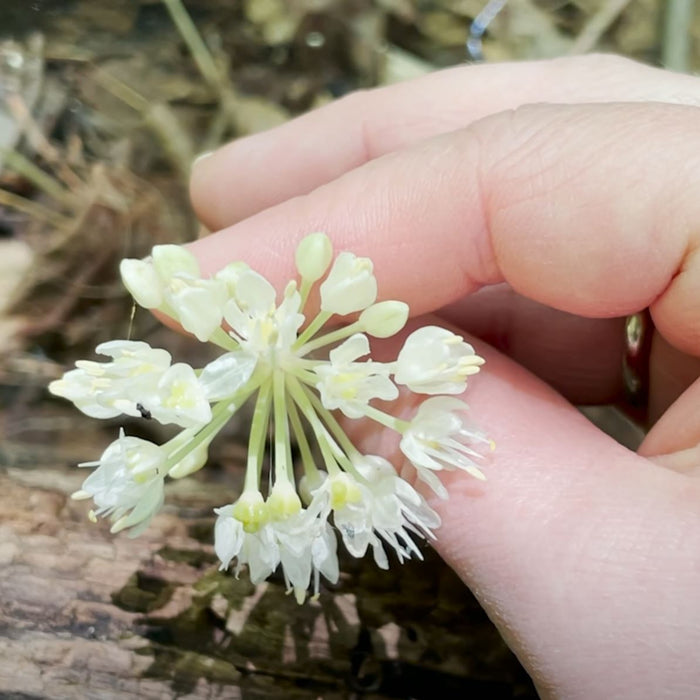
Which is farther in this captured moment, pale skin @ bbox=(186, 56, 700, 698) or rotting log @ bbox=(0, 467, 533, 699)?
rotting log @ bbox=(0, 467, 533, 699)

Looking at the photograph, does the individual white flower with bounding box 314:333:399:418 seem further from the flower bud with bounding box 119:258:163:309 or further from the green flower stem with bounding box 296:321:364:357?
the flower bud with bounding box 119:258:163:309

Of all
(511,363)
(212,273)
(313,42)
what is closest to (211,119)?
(313,42)

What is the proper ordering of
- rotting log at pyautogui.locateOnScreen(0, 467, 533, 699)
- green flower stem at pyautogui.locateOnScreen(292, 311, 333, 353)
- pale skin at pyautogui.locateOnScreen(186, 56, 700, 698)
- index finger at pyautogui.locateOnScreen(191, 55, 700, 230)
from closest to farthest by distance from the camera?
pale skin at pyautogui.locateOnScreen(186, 56, 700, 698), green flower stem at pyautogui.locateOnScreen(292, 311, 333, 353), rotting log at pyautogui.locateOnScreen(0, 467, 533, 699), index finger at pyautogui.locateOnScreen(191, 55, 700, 230)

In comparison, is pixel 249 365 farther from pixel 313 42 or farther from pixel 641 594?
pixel 313 42

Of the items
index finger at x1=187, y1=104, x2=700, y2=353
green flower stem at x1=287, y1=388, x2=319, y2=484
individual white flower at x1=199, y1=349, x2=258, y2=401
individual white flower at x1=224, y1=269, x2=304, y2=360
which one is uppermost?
index finger at x1=187, y1=104, x2=700, y2=353

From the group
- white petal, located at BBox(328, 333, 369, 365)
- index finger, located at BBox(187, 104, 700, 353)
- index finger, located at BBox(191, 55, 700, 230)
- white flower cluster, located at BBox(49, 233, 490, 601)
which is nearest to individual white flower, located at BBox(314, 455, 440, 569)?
white flower cluster, located at BBox(49, 233, 490, 601)

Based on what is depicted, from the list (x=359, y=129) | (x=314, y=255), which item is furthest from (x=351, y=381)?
(x=359, y=129)

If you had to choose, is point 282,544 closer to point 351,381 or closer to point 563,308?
point 351,381
